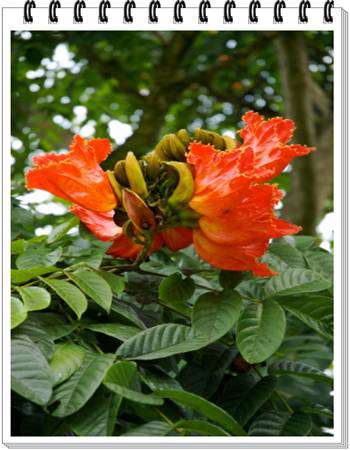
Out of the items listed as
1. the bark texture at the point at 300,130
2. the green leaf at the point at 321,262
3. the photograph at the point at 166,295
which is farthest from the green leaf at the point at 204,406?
the bark texture at the point at 300,130

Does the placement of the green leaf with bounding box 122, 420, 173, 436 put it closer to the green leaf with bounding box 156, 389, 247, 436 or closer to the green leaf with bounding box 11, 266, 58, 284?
the green leaf with bounding box 156, 389, 247, 436

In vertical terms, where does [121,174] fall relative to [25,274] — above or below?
above

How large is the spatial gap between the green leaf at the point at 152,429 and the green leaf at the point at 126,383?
2 cm

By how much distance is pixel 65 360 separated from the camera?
0.77 meters

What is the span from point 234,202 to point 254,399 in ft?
0.93

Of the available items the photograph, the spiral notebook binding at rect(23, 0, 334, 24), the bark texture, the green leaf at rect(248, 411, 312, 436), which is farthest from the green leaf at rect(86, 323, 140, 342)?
the bark texture

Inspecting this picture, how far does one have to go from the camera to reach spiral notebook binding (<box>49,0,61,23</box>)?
104 cm

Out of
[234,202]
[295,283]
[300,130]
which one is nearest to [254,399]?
[295,283]

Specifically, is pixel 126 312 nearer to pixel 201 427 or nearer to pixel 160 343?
pixel 160 343

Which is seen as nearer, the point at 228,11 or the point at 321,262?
the point at 228,11

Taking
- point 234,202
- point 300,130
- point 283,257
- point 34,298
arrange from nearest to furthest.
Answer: point 34,298
point 234,202
point 283,257
point 300,130

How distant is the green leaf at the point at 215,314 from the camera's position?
2.83 ft

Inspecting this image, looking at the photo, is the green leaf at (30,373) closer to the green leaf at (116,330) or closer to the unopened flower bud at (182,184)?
the green leaf at (116,330)
